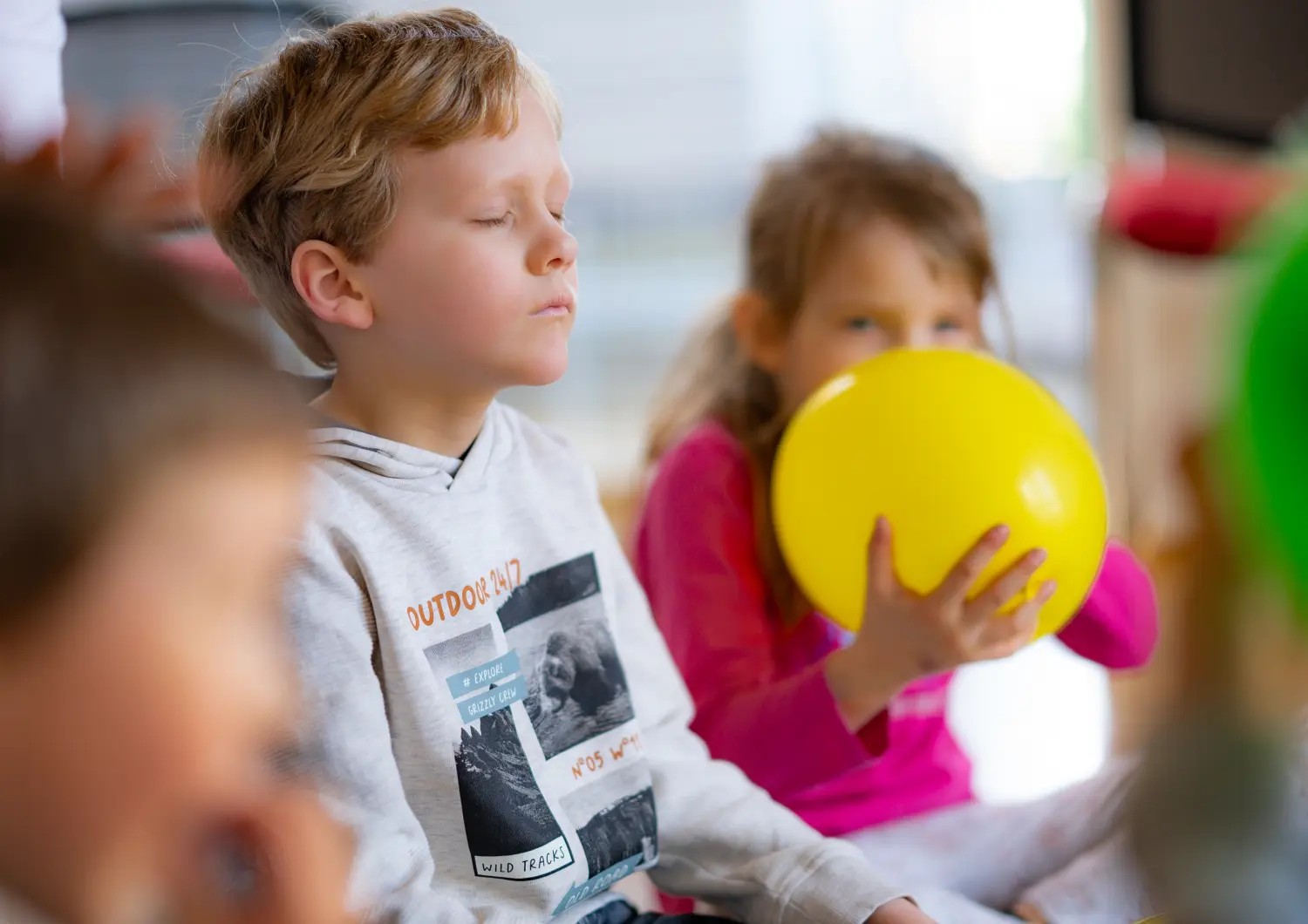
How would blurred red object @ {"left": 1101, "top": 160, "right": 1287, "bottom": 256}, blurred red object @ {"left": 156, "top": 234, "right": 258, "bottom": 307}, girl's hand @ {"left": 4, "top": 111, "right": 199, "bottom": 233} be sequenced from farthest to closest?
blurred red object @ {"left": 1101, "top": 160, "right": 1287, "bottom": 256}
girl's hand @ {"left": 4, "top": 111, "right": 199, "bottom": 233}
blurred red object @ {"left": 156, "top": 234, "right": 258, "bottom": 307}

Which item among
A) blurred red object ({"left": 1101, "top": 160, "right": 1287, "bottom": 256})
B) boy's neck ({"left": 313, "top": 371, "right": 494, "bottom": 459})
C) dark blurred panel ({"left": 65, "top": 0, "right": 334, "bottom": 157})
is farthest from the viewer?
blurred red object ({"left": 1101, "top": 160, "right": 1287, "bottom": 256})

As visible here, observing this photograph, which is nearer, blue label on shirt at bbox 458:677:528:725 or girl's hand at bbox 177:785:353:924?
girl's hand at bbox 177:785:353:924

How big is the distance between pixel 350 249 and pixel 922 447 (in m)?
0.40

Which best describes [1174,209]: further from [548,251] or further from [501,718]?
[501,718]

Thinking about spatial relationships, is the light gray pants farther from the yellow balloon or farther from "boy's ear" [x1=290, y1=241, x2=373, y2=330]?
"boy's ear" [x1=290, y1=241, x2=373, y2=330]

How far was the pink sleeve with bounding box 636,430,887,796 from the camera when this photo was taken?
1.04 m

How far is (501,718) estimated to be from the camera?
84 cm

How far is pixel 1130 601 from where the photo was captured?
3.94 feet

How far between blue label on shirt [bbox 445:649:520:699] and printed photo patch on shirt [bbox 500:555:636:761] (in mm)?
12

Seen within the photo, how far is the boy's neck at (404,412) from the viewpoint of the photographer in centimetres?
86

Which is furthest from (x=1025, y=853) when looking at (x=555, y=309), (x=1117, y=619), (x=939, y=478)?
(x=555, y=309)

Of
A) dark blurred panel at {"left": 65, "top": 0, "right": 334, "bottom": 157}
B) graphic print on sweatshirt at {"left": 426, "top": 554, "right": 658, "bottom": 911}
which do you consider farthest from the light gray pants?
dark blurred panel at {"left": 65, "top": 0, "right": 334, "bottom": 157}

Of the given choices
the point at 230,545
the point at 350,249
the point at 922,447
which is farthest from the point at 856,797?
the point at 230,545

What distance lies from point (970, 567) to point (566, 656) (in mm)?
276
